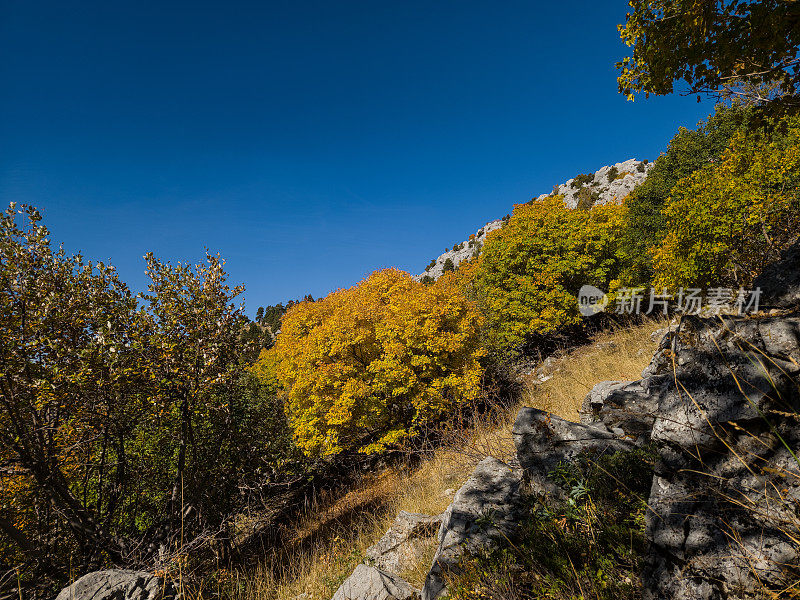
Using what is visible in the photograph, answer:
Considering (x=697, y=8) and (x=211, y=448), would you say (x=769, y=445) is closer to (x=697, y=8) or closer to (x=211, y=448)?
(x=697, y=8)

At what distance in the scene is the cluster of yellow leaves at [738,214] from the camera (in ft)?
35.0

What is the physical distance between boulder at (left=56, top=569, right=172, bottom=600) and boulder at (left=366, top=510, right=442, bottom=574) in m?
2.41

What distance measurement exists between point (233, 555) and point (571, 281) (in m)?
20.8

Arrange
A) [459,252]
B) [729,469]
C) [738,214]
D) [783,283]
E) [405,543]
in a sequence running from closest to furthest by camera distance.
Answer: [729,469] < [783,283] < [405,543] < [738,214] < [459,252]

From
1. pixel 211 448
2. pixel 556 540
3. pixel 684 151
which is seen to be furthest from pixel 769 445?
pixel 684 151

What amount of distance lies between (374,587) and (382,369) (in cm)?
771

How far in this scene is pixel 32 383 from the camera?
4.77 metres

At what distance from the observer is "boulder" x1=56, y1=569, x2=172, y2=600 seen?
3408 millimetres

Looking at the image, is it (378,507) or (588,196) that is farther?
(588,196)

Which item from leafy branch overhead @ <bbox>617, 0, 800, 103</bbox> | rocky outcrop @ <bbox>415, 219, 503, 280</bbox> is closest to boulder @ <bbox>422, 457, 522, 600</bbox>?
leafy branch overhead @ <bbox>617, 0, 800, 103</bbox>

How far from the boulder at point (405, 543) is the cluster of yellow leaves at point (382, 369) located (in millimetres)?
5509

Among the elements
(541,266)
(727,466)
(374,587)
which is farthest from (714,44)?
(541,266)

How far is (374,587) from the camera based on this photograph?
11.0 feet

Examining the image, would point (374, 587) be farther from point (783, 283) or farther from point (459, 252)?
point (459, 252)
